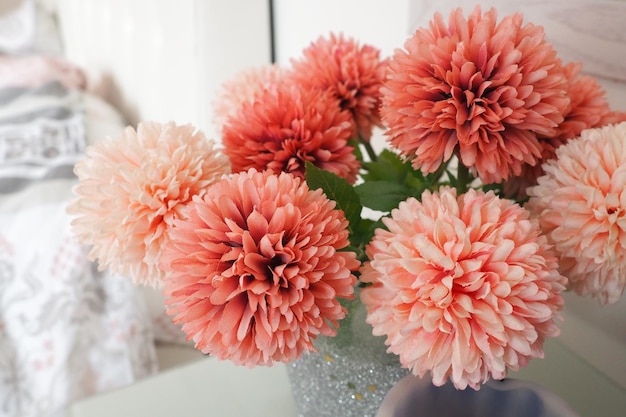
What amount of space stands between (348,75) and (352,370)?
0.66ft

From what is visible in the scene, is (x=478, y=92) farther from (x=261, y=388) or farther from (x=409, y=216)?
(x=261, y=388)

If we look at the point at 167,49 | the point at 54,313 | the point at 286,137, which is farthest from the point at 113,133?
the point at 286,137

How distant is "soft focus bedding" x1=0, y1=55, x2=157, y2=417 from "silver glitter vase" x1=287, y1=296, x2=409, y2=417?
1.84 feet

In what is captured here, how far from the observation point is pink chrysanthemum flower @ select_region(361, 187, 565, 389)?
0.23 m

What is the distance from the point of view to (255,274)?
0.78 feet

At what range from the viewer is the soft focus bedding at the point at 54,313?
0.83 meters

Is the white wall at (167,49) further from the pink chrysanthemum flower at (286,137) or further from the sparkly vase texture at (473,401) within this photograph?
the sparkly vase texture at (473,401)

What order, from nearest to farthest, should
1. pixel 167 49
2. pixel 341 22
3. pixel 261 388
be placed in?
1. pixel 261 388
2. pixel 341 22
3. pixel 167 49

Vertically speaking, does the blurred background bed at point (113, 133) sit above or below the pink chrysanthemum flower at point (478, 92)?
below

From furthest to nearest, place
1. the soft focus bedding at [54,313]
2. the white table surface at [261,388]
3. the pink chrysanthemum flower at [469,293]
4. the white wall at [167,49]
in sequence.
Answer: the white wall at [167,49] → the soft focus bedding at [54,313] → the white table surface at [261,388] → the pink chrysanthemum flower at [469,293]

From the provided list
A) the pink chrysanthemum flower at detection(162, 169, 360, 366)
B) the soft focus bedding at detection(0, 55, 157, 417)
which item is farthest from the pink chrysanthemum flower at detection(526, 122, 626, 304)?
the soft focus bedding at detection(0, 55, 157, 417)

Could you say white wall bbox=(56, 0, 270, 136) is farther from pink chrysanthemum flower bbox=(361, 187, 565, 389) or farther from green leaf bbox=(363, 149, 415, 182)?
pink chrysanthemum flower bbox=(361, 187, 565, 389)

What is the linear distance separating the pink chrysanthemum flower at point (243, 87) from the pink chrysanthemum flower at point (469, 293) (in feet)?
0.72

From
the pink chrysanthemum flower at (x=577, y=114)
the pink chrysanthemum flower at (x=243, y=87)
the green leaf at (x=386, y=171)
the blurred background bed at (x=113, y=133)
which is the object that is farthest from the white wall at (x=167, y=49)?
the pink chrysanthemum flower at (x=577, y=114)
